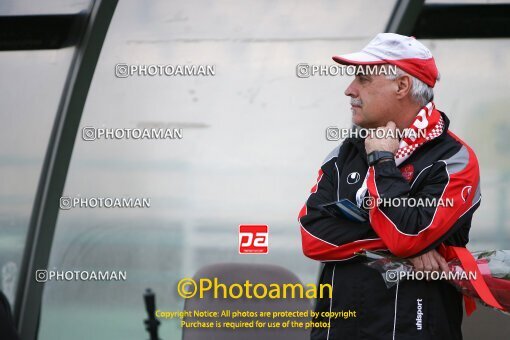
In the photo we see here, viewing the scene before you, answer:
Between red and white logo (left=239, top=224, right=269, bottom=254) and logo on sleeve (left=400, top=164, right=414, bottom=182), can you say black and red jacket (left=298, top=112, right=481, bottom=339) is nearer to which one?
logo on sleeve (left=400, top=164, right=414, bottom=182)

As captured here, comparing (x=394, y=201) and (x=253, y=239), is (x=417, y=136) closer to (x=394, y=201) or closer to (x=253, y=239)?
(x=394, y=201)

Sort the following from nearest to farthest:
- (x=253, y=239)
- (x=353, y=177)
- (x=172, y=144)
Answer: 1. (x=353, y=177)
2. (x=172, y=144)
3. (x=253, y=239)

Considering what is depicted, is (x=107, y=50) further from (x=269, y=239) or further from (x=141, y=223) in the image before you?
(x=269, y=239)

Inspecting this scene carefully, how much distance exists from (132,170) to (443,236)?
249 centimetres

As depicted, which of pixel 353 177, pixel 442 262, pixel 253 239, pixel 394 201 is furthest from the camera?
pixel 253 239

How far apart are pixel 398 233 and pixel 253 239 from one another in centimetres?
239

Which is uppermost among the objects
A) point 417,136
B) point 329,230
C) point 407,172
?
point 417,136

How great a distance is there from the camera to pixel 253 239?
5188mm

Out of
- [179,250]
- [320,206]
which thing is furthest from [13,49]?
[320,206]

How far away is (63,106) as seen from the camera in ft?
16.6

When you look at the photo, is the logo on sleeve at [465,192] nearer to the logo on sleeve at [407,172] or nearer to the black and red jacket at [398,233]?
the black and red jacket at [398,233]

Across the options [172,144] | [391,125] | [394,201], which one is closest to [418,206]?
[394,201]

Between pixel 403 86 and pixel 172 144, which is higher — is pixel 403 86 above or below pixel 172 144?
below

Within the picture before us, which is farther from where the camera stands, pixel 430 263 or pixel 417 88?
pixel 417 88
